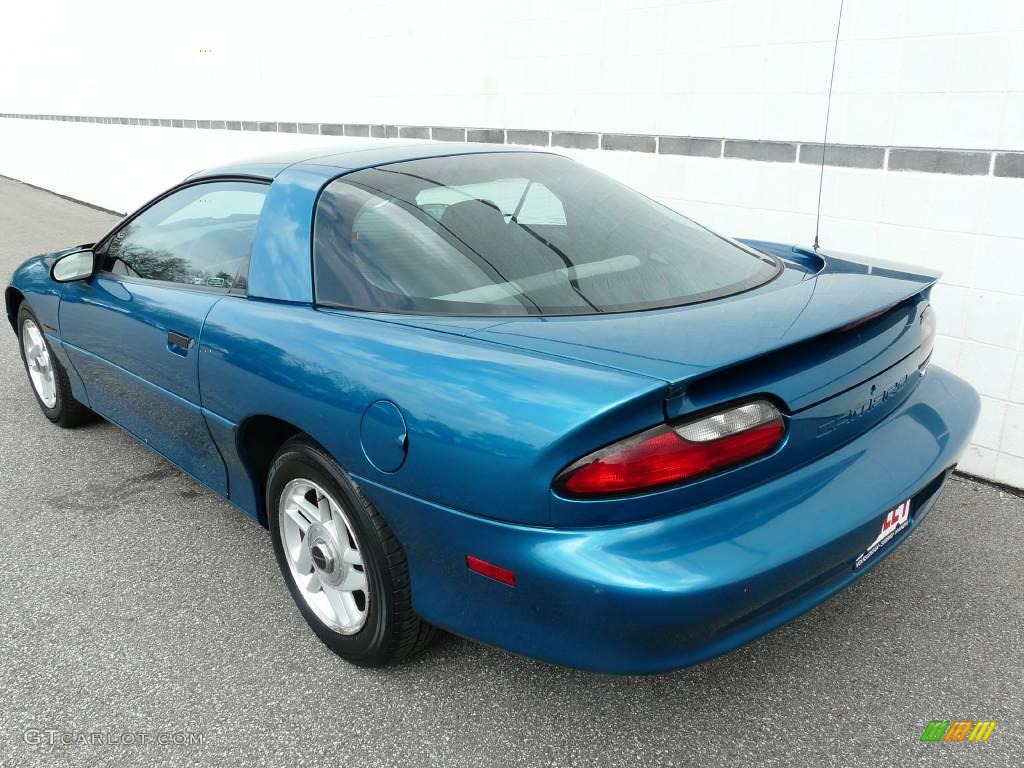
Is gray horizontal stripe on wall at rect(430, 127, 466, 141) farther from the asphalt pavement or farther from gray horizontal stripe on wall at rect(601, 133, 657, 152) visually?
the asphalt pavement

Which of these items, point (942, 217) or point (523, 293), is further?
point (942, 217)

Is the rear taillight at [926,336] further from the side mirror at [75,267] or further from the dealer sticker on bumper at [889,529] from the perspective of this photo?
the side mirror at [75,267]

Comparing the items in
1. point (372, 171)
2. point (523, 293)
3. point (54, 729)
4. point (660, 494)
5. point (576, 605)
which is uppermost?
point (372, 171)

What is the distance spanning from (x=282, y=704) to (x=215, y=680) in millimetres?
242

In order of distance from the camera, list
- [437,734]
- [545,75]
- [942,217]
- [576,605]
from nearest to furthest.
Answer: [576,605]
[437,734]
[942,217]
[545,75]

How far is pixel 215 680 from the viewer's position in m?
2.41

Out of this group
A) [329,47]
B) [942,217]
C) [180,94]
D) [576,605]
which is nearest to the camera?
[576,605]

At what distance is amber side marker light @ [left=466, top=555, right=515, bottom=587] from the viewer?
1.84 meters

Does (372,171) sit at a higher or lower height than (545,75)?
lower

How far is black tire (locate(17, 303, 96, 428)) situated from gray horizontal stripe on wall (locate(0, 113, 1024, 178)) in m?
3.31

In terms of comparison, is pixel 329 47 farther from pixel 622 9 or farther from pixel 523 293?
pixel 523 293

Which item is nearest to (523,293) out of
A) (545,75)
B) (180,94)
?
(545,75)

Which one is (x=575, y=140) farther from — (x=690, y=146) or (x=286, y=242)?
(x=286, y=242)

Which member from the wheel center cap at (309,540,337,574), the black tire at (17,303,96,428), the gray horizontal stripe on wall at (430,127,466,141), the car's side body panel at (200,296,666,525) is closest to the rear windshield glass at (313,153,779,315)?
the car's side body panel at (200,296,666,525)
